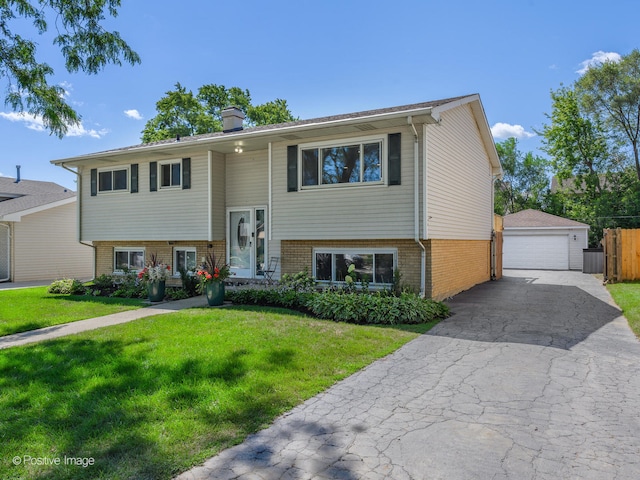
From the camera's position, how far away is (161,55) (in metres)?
14.4

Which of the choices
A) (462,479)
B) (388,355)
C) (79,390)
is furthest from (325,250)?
(462,479)

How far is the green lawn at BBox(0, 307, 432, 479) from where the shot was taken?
3.07 metres

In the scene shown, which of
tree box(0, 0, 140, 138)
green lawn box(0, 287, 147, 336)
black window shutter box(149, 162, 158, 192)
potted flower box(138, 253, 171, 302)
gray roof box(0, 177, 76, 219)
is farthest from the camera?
gray roof box(0, 177, 76, 219)

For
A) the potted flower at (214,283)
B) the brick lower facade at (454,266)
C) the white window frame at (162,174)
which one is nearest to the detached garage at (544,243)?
the brick lower facade at (454,266)

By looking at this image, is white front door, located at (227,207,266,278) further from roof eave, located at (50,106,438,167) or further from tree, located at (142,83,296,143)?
tree, located at (142,83,296,143)

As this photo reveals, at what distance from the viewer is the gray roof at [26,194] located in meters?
18.7

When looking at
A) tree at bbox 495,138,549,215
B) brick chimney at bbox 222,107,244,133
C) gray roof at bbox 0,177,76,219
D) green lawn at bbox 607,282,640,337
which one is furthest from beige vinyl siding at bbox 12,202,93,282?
tree at bbox 495,138,549,215

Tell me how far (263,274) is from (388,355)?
23.5 feet

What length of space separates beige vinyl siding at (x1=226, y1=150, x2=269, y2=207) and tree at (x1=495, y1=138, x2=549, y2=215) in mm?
36986

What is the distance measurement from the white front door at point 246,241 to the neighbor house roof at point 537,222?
16.8m

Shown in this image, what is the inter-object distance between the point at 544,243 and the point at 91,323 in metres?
22.6

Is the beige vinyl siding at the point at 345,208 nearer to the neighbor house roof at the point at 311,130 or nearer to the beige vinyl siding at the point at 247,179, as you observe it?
the neighbor house roof at the point at 311,130

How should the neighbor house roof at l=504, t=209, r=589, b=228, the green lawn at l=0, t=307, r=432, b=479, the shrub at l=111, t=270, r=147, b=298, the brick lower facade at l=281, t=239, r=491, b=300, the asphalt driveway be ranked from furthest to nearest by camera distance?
the neighbor house roof at l=504, t=209, r=589, b=228 < the shrub at l=111, t=270, r=147, b=298 < the brick lower facade at l=281, t=239, r=491, b=300 < the green lawn at l=0, t=307, r=432, b=479 < the asphalt driveway

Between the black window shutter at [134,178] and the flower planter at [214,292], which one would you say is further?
the black window shutter at [134,178]
